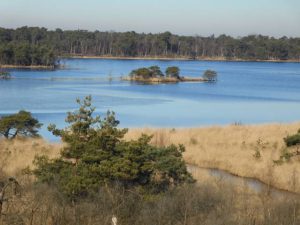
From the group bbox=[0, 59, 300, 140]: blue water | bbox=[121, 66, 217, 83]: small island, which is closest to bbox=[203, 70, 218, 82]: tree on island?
bbox=[121, 66, 217, 83]: small island

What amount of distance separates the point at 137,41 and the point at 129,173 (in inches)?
6056

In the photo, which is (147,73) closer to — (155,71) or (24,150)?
(155,71)

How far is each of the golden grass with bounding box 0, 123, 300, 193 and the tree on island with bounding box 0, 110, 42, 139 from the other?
0.94 meters

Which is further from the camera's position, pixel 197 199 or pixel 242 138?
pixel 242 138

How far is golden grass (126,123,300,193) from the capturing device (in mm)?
16281

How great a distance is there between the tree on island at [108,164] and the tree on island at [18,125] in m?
9.92

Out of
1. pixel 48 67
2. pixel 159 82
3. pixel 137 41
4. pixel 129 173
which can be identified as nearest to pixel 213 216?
pixel 129 173

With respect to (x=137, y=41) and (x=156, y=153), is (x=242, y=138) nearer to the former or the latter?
(x=156, y=153)

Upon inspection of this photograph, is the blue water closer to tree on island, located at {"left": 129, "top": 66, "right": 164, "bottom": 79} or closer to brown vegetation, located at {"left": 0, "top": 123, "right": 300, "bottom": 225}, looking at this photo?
tree on island, located at {"left": 129, "top": 66, "right": 164, "bottom": 79}

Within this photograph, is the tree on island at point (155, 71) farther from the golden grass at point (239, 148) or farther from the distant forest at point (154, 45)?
the distant forest at point (154, 45)

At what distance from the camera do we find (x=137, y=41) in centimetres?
16175

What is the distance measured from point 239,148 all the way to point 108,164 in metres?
11.4

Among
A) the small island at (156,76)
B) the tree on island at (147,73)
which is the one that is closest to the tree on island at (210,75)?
the small island at (156,76)

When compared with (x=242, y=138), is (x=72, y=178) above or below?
above
